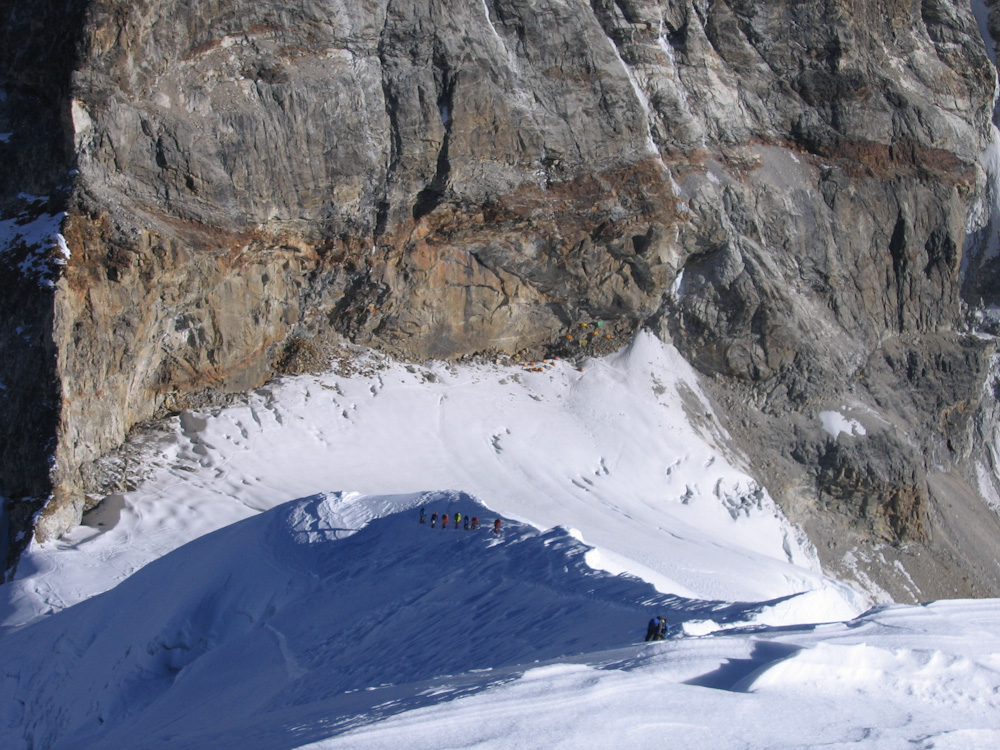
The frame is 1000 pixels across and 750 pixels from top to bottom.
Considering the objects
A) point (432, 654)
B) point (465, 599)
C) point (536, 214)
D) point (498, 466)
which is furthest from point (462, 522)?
point (536, 214)

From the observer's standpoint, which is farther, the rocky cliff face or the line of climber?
the rocky cliff face

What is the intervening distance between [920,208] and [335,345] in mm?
19667

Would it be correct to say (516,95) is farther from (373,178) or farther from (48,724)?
(48,724)

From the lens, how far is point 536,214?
88.8 feet

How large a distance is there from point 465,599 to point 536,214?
17.3 meters

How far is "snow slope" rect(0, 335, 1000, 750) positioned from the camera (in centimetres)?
687

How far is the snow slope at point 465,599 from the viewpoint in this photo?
270 inches

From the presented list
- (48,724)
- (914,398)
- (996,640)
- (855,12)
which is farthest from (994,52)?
(48,724)

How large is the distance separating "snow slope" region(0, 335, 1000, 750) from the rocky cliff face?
5.43 feet

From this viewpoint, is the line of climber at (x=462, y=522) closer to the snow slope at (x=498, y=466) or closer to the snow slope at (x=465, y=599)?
the snow slope at (x=465, y=599)

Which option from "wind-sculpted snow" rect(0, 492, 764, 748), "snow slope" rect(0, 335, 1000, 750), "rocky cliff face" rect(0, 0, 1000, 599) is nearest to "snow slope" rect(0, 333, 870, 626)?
"snow slope" rect(0, 335, 1000, 750)

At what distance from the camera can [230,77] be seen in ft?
74.4

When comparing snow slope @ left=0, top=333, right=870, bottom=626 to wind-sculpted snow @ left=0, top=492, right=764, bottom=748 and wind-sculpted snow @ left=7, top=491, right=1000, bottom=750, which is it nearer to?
wind-sculpted snow @ left=0, top=492, right=764, bottom=748

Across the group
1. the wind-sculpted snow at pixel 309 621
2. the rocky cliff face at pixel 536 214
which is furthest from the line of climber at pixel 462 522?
the rocky cliff face at pixel 536 214
